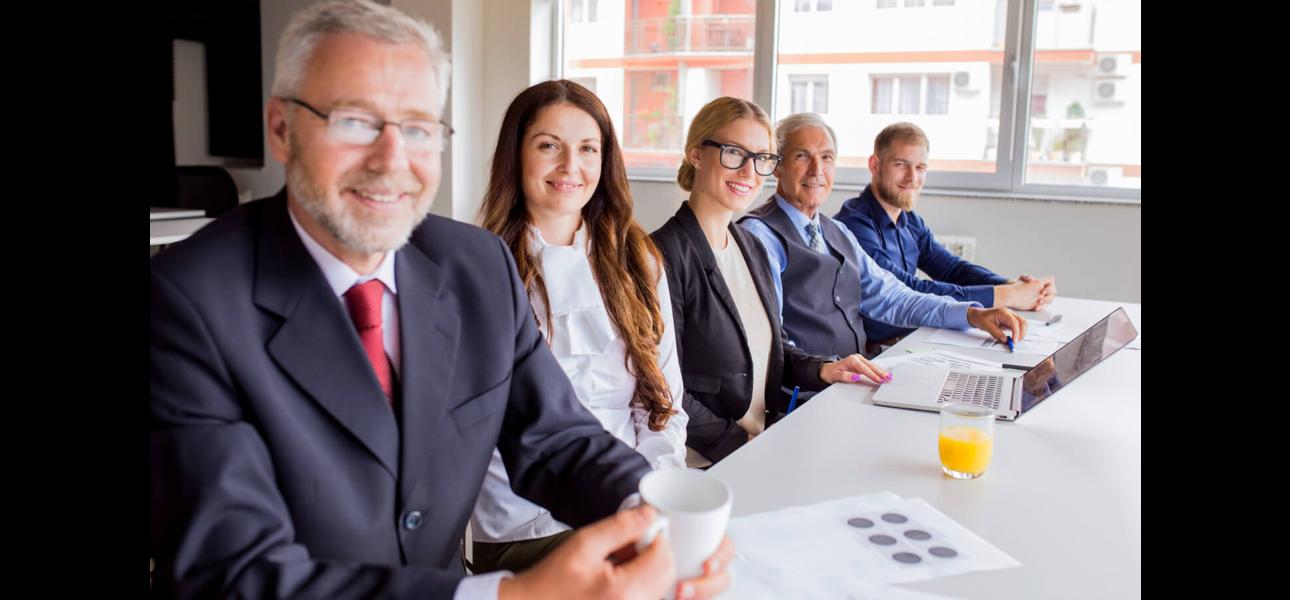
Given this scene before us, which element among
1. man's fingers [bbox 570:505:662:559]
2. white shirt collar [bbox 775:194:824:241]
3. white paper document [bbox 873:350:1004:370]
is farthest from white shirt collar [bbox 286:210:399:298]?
white shirt collar [bbox 775:194:824:241]

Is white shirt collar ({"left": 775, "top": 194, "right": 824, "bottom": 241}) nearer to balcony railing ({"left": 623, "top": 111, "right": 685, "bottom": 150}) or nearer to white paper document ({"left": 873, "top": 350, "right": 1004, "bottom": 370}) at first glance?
white paper document ({"left": 873, "top": 350, "right": 1004, "bottom": 370})

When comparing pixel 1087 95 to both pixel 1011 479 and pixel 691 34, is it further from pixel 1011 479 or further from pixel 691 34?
pixel 1011 479

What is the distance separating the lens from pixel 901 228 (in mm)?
3551

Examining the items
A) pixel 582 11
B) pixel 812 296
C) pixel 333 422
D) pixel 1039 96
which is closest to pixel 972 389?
pixel 812 296

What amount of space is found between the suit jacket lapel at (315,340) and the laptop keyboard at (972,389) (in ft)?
3.97

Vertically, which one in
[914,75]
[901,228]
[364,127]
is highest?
[914,75]

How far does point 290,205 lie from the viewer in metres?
Answer: 0.98

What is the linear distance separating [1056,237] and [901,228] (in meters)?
1.01

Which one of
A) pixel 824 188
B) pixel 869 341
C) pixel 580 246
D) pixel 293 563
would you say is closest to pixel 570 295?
pixel 580 246

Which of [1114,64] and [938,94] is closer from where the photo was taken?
[1114,64]

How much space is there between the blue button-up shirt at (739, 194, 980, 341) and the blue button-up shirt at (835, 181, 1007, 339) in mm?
208
